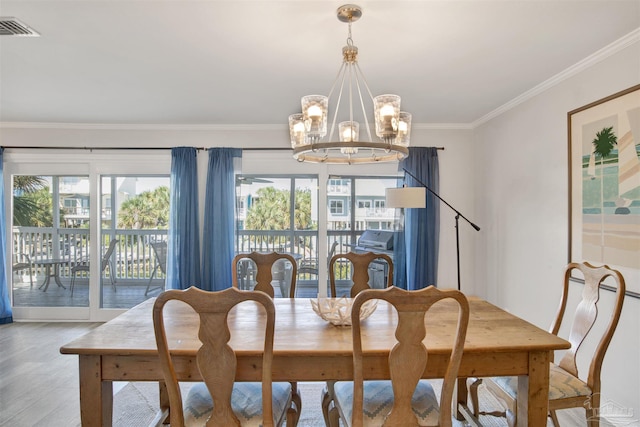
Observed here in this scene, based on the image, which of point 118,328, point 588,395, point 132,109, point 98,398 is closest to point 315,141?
point 118,328

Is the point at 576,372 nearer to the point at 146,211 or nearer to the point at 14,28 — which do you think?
the point at 14,28

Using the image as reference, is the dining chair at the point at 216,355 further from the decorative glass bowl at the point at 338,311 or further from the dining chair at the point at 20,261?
the dining chair at the point at 20,261

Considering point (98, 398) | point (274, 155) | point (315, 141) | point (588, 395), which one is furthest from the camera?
point (274, 155)

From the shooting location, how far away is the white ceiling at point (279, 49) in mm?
1883

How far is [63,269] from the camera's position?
452cm

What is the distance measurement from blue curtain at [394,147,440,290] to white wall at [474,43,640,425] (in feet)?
1.75

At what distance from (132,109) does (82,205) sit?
162cm

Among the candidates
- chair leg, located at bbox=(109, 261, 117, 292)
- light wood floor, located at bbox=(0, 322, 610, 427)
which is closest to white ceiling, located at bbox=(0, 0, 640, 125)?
chair leg, located at bbox=(109, 261, 117, 292)

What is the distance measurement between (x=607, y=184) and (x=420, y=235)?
1939 mm

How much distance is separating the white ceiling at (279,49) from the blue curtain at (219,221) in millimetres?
782

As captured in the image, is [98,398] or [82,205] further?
[82,205]

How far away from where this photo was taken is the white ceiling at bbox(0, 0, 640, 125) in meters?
1.88

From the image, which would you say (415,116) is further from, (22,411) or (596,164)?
(22,411)

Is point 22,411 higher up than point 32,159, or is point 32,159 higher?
point 32,159
